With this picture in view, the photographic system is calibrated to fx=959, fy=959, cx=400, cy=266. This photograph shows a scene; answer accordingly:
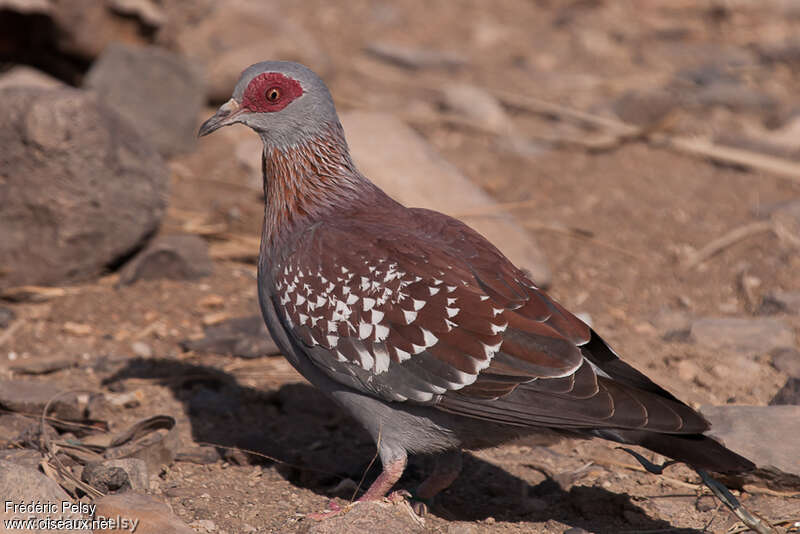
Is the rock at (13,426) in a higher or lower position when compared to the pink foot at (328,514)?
lower

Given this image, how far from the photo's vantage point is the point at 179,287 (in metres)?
6.87

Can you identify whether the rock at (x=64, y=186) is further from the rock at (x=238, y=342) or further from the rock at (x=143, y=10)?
the rock at (x=143, y=10)

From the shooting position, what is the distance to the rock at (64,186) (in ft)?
21.0

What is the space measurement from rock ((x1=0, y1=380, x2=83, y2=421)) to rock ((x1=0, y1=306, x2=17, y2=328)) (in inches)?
39.9

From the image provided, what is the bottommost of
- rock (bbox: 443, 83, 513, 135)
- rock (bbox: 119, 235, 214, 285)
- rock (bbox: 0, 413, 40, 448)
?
rock (bbox: 0, 413, 40, 448)

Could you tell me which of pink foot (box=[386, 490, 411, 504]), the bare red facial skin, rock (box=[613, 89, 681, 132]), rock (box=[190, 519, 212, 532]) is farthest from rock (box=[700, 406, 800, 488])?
rock (box=[613, 89, 681, 132])

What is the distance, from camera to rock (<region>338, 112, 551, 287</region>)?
705 centimetres

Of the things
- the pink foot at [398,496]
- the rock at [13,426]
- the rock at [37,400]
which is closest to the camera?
the pink foot at [398,496]

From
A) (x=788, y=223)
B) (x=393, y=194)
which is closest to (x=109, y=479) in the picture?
(x=393, y=194)

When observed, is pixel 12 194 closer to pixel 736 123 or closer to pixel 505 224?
pixel 505 224

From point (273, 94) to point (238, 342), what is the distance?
77.4 inches

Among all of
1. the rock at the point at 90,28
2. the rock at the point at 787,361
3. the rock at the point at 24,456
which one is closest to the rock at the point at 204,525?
the rock at the point at 24,456

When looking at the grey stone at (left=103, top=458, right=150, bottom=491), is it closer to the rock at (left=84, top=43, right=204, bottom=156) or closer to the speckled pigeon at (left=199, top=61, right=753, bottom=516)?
the speckled pigeon at (left=199, top=61, right=753, bottom=516)

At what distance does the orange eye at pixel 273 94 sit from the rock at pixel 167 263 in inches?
92.6
